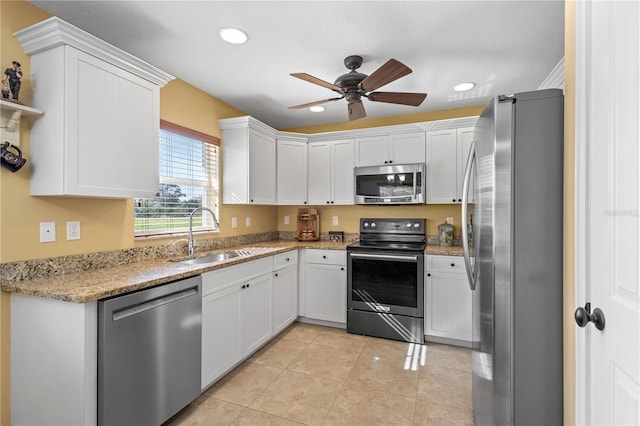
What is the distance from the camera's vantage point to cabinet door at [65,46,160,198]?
164cm

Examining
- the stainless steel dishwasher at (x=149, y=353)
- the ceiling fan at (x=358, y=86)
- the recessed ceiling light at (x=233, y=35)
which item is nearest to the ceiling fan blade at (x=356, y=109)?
the ceiling fan at (x=358, y=86)

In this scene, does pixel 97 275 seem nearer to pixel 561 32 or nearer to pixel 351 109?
pixel 351 109

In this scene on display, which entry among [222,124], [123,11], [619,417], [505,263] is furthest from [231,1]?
[619,417]

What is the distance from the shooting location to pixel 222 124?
319 centimetres

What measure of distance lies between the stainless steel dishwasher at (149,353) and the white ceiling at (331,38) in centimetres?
163

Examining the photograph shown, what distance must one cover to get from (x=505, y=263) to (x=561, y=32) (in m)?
1.72

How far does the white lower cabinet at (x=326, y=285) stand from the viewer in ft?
10.9

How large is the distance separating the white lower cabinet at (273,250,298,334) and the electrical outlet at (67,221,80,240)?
1.57m

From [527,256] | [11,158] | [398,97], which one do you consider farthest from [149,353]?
[398,97]

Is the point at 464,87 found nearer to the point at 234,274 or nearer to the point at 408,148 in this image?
the point at 408,148

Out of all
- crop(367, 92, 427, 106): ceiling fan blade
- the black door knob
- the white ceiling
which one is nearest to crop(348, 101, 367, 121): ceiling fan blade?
crop(367, 92, 427, 106): ceiling fan blade

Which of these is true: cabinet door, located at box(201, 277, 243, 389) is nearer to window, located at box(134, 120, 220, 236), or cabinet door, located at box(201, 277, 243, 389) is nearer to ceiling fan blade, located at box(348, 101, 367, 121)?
window, located at box(134, 120, 220, 236)

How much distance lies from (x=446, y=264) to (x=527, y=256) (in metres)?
1.73

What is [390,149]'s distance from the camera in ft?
11.4
